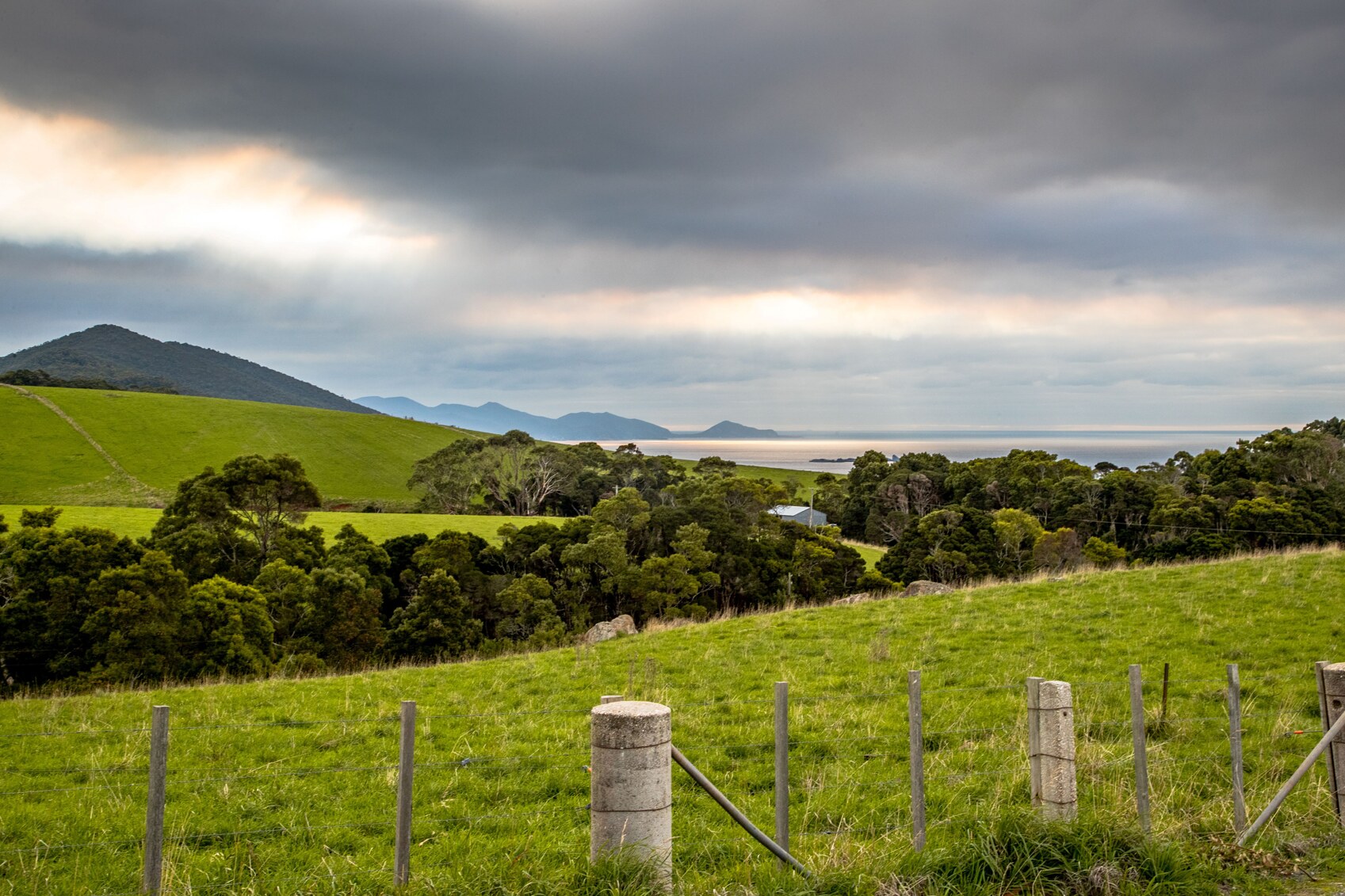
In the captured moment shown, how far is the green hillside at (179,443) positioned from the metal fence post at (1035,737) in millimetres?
80569

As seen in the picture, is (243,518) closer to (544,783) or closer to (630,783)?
(544,783)

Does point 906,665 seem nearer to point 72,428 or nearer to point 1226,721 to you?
point 1226,721

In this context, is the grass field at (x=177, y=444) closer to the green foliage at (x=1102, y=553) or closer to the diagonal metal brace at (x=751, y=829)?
the green foliage at (x=1102, y=553)

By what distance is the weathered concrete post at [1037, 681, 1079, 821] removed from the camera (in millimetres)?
5703

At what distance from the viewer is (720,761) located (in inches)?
340

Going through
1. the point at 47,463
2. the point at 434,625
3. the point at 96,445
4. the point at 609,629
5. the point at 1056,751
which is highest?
the point at 96,445

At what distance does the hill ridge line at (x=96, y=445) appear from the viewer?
239ft

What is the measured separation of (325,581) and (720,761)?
26661 millimetres

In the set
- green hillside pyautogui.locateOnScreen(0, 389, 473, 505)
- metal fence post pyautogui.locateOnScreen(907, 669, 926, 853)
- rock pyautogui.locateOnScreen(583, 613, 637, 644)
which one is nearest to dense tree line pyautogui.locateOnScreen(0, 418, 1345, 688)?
rock pyautogui.locateOnScreen(583, 613, 637, 644)

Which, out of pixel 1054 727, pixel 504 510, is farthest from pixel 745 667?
pixel 504 510

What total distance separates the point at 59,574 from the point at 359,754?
23169 mm

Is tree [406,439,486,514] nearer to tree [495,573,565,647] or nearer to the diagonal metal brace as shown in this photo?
tree [495,573,565,647]

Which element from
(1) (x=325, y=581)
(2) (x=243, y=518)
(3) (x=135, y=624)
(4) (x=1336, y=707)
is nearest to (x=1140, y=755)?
(4) (x=1336, y=707)

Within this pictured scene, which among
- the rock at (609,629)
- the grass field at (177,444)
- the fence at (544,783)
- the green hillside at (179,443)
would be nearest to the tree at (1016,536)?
the rock at (609,629)
